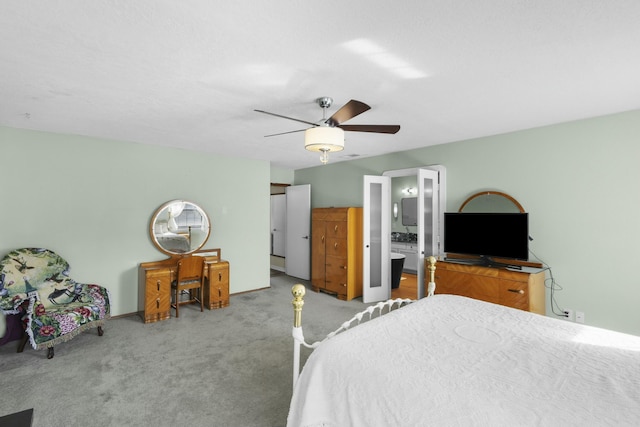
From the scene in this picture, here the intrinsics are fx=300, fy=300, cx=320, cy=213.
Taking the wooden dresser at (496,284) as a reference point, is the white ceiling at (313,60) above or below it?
above

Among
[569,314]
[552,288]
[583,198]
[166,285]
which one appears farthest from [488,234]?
[166,285]

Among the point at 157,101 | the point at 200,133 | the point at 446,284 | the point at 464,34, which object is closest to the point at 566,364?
the point at 464,34

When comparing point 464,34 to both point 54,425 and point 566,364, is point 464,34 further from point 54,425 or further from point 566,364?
point 54,425

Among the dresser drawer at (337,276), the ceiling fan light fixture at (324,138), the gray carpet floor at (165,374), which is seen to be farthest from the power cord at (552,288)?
the ceiling fan light fixture at (324,138)

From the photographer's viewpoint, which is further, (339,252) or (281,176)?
(281,176)

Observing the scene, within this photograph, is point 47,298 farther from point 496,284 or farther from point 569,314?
point 569,314

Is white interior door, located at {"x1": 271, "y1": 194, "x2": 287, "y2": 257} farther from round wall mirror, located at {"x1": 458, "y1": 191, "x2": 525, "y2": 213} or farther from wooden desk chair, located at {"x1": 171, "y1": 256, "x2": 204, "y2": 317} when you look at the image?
round wall mirror, located at {"x1": 458, "y1": 191, "x2": 525, "y2": 213}

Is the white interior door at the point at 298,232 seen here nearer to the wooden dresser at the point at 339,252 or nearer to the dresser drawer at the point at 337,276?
the wooden dresser at the point at 339,252

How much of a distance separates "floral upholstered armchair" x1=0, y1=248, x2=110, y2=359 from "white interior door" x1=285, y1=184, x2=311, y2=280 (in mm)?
3505

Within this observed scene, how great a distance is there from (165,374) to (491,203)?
159 inches

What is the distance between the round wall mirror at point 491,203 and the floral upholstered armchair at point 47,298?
4.61 meters

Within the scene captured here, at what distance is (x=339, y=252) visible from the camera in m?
5.03

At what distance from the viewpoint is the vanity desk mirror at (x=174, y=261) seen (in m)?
3.92

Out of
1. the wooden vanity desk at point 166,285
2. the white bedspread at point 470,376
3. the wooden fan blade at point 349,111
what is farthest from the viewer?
the wooden vanity desk at point 166,285
